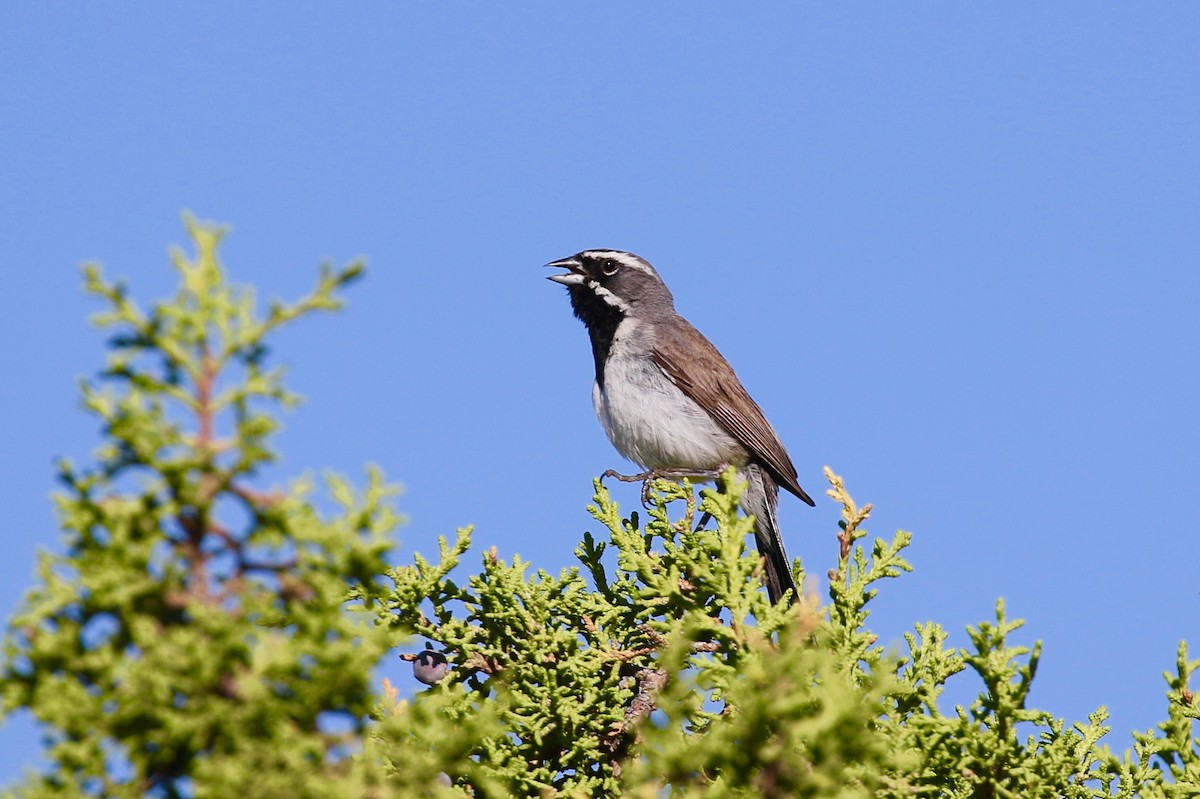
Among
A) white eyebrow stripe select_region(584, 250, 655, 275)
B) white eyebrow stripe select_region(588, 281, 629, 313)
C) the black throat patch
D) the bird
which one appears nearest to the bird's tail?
the bird

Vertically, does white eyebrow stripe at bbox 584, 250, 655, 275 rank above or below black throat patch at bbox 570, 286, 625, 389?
above

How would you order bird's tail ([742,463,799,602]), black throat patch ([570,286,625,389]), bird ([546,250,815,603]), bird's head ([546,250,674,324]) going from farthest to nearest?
bird's head ([546,250,674,324]) → black throat patch ([570,286,625,389]) → bird ([546,250,815,603]) → bird's tail ([742,463,799,602])

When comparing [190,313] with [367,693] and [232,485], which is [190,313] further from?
[367,693]

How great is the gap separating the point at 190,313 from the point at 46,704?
34.9 inches

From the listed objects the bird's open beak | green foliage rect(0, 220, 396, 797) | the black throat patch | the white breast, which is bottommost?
green foliage rect(0, 220, 396, 797)

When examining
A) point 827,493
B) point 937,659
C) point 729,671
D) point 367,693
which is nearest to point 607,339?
point 827,493

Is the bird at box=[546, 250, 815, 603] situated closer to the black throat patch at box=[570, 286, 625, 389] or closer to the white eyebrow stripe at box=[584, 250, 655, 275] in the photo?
the black throat patch at box=[570, 286, 625, 389]

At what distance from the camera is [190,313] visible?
107 inches

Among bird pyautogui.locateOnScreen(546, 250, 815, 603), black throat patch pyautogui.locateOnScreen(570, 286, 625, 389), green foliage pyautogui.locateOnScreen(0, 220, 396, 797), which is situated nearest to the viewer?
green foliage pyautogui.locateOnScreen(0, 220, 396, 797)

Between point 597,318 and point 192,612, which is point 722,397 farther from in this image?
point 192,612

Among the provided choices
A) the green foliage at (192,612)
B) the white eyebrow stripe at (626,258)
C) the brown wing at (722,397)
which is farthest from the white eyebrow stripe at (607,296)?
the green foliage at (192,612)

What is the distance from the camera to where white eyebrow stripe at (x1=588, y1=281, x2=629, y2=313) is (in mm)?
10203

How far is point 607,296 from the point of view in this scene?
10.2 metres

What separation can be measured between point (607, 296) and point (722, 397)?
1.31 m
